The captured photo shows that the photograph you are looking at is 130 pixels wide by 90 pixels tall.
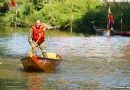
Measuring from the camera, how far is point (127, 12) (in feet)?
178

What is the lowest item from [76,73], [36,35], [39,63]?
[76,73]

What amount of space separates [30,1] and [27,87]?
46373mm

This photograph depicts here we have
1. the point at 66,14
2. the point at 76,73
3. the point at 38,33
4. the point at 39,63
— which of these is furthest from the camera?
the point at 66,14

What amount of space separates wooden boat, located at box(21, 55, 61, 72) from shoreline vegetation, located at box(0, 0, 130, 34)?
109 feet

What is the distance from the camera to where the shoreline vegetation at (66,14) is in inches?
2191

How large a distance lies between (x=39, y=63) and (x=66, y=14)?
39.2 metres

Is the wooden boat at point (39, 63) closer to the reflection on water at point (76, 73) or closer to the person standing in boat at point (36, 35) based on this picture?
the reflection on water at point (76, 73)

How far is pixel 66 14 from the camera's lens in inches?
2309

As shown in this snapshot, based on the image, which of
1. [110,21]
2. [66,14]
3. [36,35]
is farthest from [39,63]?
[66,14]

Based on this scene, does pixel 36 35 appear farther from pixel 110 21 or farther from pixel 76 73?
pixel 110 21

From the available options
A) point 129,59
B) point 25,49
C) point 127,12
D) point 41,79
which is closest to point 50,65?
point 41,79

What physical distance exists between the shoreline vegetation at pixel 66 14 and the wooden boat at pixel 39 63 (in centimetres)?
3321

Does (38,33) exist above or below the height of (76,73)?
above

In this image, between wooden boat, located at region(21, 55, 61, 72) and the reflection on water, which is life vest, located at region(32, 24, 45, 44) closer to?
wooden boat, located at region(21, 55, 61, 72)
